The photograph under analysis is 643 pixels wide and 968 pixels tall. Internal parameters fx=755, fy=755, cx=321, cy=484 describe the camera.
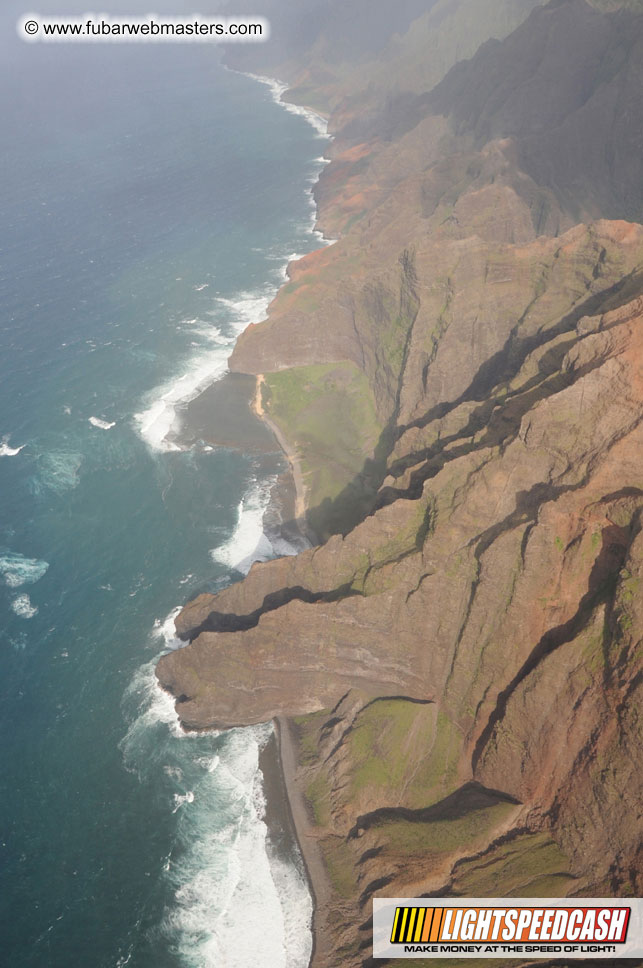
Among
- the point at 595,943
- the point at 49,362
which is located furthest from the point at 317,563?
the point at 49,362

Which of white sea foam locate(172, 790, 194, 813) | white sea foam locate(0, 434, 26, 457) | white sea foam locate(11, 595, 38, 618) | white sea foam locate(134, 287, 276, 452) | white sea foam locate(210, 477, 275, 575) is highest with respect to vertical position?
white sea foam locate(134, 287, 276, 452)

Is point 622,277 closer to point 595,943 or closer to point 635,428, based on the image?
point 635,428

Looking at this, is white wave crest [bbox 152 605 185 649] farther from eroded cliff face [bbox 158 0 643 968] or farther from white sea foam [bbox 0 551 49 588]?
white sea foam [bbox 0 551 49 588]

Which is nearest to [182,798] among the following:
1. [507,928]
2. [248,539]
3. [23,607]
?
[507,928]

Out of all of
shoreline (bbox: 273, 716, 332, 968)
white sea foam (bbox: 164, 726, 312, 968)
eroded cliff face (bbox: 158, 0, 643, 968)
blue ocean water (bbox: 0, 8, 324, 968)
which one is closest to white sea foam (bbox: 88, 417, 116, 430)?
blue ocean water (bbox: 0, 8, 324, 968)

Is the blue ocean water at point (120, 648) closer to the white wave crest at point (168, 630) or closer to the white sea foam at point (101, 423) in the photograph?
the white wave crest at point (168, 630)

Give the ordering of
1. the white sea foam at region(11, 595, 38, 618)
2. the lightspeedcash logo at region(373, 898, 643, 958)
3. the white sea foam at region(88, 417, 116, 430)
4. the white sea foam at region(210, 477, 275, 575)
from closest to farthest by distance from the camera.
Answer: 1. the lightspeedcash logo at region(373, 898, 643, 958)
2. the white sea foam at region(11, 595, 38, 618)
3. the white sea foam at region(210, 477, 275, 575)
4. the white sea foam at region(88, 417, 116, 430)

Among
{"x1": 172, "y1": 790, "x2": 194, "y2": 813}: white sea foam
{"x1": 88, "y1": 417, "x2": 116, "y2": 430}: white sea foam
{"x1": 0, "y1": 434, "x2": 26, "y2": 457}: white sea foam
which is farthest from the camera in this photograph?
{"x1": 88, "y1": 417, "x2": 116, "y2": 430}: white sea foam
